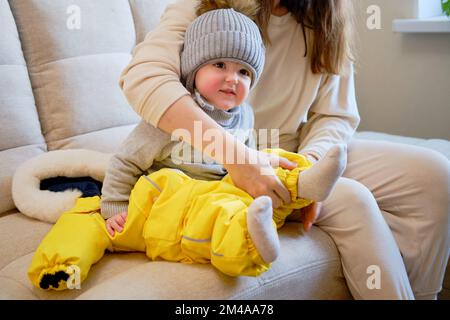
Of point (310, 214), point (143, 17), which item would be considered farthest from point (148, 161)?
point (143, 17)

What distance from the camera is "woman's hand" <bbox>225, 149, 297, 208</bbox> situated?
1006 mm

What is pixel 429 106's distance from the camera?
2172 mm

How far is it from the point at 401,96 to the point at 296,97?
1083 millimetres

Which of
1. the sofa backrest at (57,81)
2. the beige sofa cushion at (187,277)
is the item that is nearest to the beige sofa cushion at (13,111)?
the sofa backrest at (57,81)

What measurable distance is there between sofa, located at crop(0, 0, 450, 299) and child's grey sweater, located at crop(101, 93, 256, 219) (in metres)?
0.12

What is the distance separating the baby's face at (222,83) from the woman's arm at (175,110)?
0.15ft

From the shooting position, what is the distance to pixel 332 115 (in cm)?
136

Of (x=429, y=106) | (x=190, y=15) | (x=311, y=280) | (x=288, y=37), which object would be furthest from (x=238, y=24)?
(x=429, y=106)

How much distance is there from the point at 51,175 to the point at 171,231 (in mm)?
494

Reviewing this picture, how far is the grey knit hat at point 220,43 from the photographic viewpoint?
3.50 feet

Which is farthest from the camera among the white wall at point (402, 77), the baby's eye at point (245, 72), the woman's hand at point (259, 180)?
the white wall at point (402, 77)

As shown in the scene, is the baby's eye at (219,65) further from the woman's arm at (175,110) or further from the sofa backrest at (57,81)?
the sofa backrest at (57,81)
